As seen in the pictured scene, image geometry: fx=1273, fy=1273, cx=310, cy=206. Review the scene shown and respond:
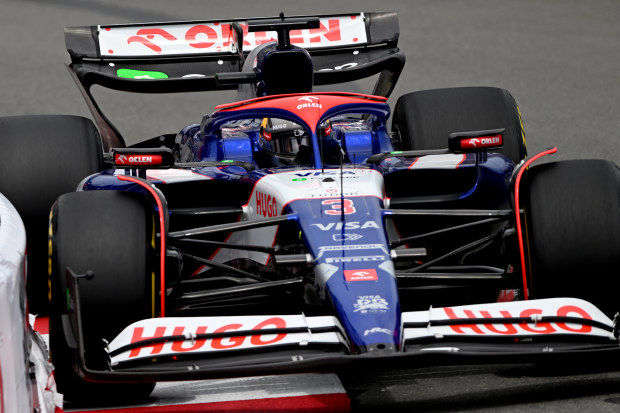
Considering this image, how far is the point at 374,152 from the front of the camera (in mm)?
6973

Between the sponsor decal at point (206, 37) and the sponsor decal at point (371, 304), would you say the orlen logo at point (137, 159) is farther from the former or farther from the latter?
the sponsor decal at point (206, 37)

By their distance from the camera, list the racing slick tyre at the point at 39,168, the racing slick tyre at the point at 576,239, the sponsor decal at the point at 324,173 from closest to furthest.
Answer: the racing slick tyre at the point at 576,239
the sponsor decal at the point at 324,173
the racing slick tyre at the point at 39,168

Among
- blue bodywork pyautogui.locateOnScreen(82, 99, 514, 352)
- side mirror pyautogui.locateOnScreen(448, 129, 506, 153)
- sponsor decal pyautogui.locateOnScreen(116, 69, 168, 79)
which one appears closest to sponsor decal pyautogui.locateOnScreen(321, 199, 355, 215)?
blue bodywork pyautogui.locateOnScreen(82, 99, 514, 352)

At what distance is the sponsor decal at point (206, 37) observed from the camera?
844 cm

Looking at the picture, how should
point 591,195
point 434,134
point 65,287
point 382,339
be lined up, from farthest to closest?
point 434,134 → point 591,195 → point 65,287 → point 382,339

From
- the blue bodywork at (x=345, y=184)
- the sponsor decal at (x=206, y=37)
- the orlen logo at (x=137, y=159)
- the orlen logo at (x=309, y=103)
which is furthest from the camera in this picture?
the sponsor decal at (x=206, y=37)

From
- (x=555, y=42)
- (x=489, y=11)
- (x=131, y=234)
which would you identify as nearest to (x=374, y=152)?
(x=131, y=234)

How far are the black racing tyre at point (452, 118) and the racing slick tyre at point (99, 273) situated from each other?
258 centimetres

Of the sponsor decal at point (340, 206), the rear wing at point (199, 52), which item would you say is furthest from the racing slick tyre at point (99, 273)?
the rear wing at point (199, 52)

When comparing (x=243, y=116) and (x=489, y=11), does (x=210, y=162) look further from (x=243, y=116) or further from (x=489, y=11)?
(x=489, y=11)

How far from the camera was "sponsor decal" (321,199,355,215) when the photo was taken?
5.53 metres

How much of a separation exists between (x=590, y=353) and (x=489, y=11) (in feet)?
39.8

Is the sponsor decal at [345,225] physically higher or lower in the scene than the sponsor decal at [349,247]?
higher

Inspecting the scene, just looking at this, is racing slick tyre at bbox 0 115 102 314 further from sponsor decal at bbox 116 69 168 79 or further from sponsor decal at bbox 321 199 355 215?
sponsor decal at bbox 321 199 355 215
